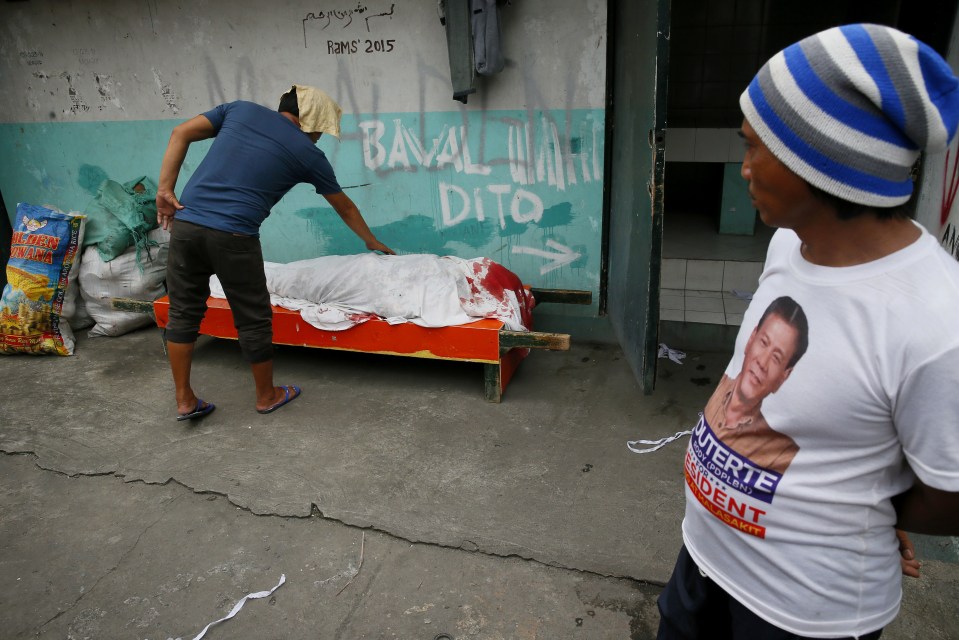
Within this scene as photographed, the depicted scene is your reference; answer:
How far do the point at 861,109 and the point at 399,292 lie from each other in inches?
114

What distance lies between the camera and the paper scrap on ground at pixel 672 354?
13.0ft

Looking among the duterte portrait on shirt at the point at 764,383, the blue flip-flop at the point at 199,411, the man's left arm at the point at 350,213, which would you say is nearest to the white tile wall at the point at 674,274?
the man's left arm at the point at 350,213

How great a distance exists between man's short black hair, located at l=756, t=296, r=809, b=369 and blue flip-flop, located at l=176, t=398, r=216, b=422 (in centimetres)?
309

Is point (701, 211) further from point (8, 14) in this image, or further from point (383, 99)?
point (8, 14)

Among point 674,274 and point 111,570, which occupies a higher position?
point 674,274

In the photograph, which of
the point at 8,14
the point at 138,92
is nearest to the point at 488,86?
the point at 138,92

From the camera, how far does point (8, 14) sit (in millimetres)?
4805

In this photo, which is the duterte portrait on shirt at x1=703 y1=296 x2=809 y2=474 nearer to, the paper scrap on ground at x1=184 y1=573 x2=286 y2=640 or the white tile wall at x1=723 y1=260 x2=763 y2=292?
the paper scrap on ground at x1=184 y1=573 x2=286 y2=640

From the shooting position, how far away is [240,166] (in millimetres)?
3082

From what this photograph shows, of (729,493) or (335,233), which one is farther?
(335,233)

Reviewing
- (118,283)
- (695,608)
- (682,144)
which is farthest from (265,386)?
(682,144)

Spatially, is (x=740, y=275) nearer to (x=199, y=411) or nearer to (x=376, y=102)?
(x=376, y=102)

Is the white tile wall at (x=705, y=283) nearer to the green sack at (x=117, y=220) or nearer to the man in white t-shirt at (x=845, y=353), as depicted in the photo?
the man in white t-shirt at (x=845, y=353)

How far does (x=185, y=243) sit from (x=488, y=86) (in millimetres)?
2022
